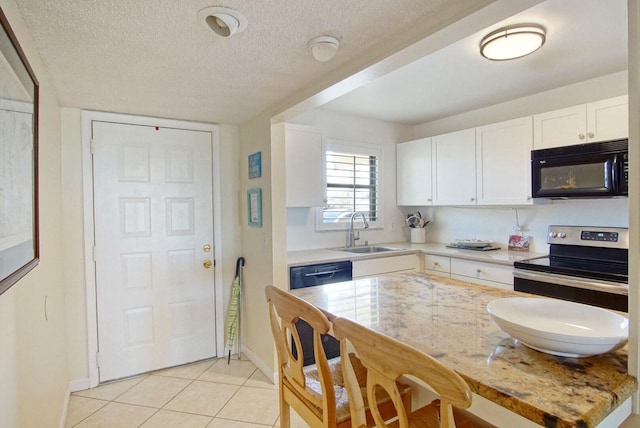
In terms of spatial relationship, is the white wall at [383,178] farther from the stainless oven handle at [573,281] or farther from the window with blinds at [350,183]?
the stainless oven handle at [573,281]

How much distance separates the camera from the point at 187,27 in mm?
1428

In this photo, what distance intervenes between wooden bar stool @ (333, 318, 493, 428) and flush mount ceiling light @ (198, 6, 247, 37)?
1206 millimetres

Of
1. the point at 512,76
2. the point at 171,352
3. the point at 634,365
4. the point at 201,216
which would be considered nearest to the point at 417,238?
the point at 512,76

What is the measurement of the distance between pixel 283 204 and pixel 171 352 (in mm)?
1609

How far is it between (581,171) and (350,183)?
2.01 meters

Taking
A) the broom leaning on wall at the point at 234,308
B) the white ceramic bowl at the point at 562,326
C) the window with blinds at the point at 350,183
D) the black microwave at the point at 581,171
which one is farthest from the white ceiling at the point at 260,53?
the broom leaning on wall at the point at 234,308

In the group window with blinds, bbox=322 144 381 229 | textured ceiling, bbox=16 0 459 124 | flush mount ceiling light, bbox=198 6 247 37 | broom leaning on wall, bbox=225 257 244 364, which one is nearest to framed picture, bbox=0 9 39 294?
textured ceiling, bbox=16 0 459 124

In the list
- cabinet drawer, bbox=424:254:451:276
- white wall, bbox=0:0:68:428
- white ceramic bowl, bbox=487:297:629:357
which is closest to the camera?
white ceramic bowl, bbox=487:297:629:357

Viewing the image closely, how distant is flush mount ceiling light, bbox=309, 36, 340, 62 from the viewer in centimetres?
153

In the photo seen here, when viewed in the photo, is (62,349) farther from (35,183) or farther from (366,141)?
(366,141)

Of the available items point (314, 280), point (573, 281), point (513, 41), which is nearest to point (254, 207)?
point (314, 280)

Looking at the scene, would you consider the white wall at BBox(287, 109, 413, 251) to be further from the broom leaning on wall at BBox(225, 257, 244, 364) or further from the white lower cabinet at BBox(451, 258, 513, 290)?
the white lower cabinet at BBox(451, 258, 513, 290)

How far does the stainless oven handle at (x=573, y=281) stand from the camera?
6.98ft

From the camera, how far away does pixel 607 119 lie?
7.95ft
